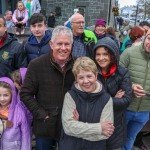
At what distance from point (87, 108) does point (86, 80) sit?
0.88 ft

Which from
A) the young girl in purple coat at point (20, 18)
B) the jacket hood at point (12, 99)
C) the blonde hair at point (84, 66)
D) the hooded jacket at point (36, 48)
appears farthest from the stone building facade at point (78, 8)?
the blonde hair at point (84, 66)

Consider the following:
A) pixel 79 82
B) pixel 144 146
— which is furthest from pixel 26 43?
pixel 144 146

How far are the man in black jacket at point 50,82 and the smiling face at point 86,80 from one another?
9.5 inches

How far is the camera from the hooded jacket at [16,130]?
259cm

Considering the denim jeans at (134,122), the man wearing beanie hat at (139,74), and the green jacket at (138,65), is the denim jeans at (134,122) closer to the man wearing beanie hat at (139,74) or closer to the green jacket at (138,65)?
the man wearing beanie hat at (139,74)

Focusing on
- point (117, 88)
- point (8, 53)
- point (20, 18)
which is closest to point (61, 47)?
point (117, 88)

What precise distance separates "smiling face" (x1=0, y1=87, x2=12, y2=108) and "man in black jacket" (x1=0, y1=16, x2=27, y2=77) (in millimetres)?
405

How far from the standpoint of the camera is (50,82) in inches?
97.4

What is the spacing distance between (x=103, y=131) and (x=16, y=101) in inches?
40.7

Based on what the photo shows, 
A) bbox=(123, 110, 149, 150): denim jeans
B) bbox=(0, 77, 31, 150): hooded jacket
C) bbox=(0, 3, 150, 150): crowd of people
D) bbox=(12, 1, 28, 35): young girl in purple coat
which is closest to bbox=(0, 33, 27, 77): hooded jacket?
bbox=(0, 3, 150, 150): crowd of people

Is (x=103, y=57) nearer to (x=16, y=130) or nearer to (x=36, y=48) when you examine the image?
(x=36, y=48)

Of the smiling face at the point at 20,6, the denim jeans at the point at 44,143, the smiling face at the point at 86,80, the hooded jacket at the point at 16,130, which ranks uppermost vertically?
the smiling face at the point at 20,6

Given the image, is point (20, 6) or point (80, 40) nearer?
point (80, 40)

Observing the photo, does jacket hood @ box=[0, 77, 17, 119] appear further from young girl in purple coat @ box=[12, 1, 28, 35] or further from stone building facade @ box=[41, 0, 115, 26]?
stone building facade @ box=[41, 0, 115, 26]
